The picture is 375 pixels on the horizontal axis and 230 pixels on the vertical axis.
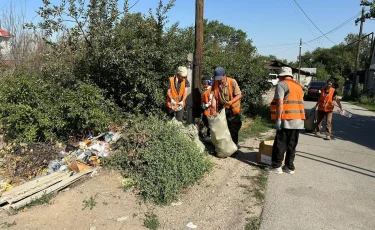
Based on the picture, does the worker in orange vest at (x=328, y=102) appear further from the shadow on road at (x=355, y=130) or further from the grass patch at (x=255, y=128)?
the grass patch at (x=255, y=128)

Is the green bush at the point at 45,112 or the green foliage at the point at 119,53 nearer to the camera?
the green bush at the point at 45,112

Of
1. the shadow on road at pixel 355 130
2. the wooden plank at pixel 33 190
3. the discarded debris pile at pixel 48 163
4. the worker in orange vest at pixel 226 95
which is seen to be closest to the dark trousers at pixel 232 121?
the worker in orange vest at pixel 226 95

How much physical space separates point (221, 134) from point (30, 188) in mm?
3135

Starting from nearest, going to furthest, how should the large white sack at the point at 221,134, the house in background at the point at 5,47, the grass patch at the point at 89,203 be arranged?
the grass patch at the point at 89,203 → the large white sack at the point at 221,134 → the house in background at the point at 5,47

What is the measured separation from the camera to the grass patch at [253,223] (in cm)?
365

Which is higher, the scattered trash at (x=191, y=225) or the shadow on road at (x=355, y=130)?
the shadow on road at (x=355, y=130)

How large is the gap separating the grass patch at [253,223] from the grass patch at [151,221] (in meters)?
1.04

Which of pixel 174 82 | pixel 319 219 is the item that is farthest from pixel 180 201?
pixel 174 82

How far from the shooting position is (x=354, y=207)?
4.13 meters

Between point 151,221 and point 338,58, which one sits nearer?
point 151,221

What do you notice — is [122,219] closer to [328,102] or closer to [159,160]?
[159,160]

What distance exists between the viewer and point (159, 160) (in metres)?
4.59

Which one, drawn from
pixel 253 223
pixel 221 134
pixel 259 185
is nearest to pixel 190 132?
pixel 221 134

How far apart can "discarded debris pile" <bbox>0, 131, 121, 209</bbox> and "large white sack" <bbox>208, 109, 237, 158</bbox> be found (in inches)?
69.8
